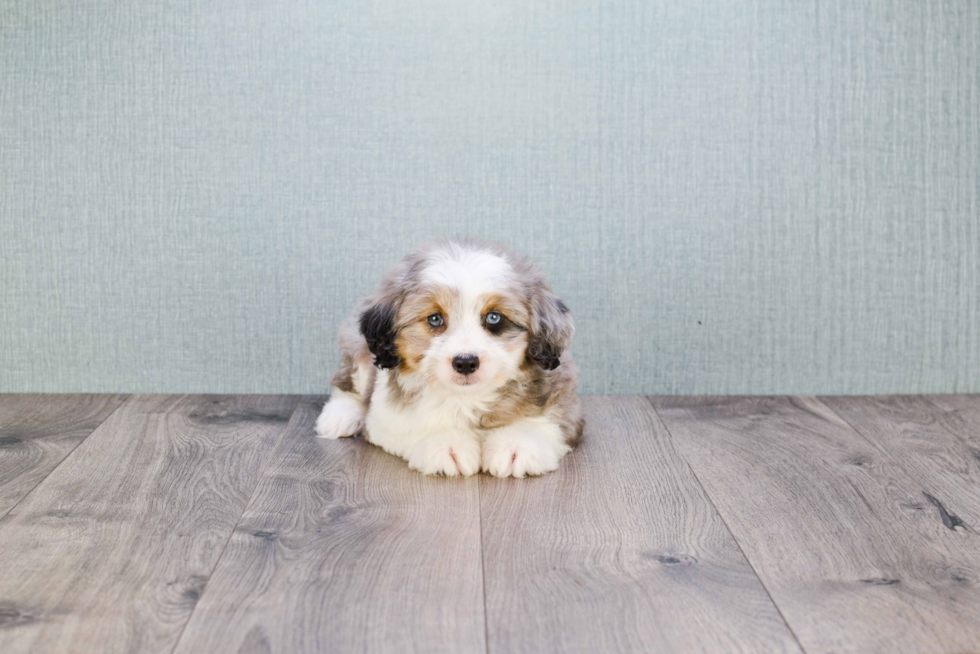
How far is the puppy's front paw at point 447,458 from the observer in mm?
1917

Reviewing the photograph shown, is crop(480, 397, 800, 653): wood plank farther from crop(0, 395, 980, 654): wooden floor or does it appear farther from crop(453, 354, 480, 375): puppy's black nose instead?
crop(453, 354, 480, 375): puppy's black nose

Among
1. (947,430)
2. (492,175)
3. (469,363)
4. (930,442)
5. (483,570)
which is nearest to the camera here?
(483,570)

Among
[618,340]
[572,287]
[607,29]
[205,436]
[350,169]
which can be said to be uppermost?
[607,29]

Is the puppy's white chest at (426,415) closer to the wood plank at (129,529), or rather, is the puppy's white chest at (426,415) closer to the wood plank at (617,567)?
the wood plank at (617,567)

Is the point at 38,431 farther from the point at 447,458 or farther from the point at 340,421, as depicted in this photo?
the point at 447,458

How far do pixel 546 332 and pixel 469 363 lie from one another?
0.71 ft

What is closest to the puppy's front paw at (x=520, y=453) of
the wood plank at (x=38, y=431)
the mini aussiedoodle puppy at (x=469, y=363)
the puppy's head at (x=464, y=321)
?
the mini aussiedoodle puppy at (x=469, y=363)

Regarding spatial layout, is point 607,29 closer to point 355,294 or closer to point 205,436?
point 355,294

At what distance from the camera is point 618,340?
8.64ft

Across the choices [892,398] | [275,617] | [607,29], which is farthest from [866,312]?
[275,617]

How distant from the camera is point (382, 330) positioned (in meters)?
1.92

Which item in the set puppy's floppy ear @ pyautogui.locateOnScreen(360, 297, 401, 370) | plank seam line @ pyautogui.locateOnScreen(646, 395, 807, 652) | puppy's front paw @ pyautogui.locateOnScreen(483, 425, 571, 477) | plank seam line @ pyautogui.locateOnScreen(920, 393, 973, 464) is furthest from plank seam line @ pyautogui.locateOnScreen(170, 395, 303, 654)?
plank seam line @ pyautogui.locateOnScreen(920, 393, 973, 464)

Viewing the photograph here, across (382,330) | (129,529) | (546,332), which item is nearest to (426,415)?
(382,330)

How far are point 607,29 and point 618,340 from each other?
0.92 meters
